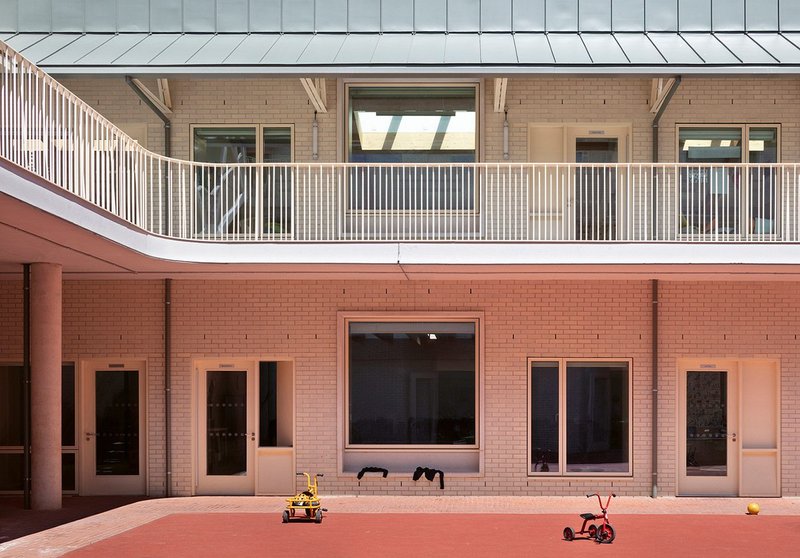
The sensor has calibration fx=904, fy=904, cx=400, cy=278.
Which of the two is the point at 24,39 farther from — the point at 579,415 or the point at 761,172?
the point at 761,172

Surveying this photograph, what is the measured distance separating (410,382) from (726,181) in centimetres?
641

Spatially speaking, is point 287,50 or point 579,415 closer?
point 287,50

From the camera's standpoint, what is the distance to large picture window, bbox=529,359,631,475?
50.6 feet

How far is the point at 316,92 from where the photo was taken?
15195 mm

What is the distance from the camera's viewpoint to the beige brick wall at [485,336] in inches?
604

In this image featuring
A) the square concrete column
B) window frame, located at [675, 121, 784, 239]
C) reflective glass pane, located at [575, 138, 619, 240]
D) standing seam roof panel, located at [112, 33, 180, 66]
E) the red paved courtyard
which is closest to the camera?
the red paved courtyard

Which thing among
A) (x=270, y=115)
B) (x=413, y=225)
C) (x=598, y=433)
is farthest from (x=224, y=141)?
(x=598, y=433)

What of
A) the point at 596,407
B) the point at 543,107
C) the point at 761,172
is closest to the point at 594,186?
the point at 543,107

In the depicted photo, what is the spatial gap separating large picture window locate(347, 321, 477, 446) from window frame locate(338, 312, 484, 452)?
0.05 metres

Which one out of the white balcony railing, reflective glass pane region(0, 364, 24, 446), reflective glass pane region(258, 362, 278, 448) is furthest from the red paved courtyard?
the white balcony railing

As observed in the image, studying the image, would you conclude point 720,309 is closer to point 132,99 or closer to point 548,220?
point 548,220

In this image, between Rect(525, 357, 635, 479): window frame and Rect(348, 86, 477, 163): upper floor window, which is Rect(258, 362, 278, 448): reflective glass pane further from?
Rect(525, 357, 635, 479): window frame

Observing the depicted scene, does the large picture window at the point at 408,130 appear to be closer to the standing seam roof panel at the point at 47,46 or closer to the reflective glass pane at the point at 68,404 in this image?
the standing seam roof panel at the point at 47,46

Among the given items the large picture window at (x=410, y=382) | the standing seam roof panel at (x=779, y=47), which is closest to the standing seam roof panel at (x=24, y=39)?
the large picture window at (x=410, y=382)
